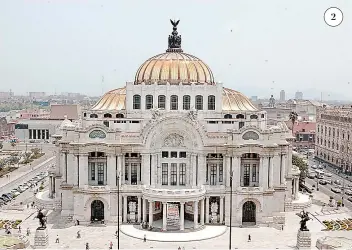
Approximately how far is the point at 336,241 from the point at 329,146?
2552 inches

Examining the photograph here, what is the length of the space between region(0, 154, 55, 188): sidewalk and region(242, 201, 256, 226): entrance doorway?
4354cm

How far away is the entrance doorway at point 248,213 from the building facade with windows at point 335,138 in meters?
44.4

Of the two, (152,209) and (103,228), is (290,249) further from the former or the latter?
(103,228)

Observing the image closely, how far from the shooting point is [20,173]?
10156 centimetres

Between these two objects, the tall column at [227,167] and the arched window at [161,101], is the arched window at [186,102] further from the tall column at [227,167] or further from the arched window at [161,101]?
the tall column at [227,167]

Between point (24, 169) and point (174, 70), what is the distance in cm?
5067

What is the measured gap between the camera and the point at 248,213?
206ft

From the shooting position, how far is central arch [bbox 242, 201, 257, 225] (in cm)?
6256

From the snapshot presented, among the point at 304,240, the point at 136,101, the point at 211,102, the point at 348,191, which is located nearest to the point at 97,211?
the point at 136,101

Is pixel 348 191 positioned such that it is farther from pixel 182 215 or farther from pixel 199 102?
pixel 182 215

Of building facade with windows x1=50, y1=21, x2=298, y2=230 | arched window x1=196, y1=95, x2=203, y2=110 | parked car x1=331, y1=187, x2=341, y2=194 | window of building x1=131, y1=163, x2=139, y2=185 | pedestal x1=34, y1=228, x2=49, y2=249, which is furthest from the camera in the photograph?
parked car x1=331, y1=187, x2=341, y2=194

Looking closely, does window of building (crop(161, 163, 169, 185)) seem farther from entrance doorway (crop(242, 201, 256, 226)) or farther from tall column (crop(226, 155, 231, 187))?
entrance doorway (crop(242, 201, 256, 226))

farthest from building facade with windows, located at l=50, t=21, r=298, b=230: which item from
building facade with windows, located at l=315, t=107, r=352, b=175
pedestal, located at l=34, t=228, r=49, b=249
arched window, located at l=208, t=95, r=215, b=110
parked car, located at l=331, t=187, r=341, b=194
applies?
building facade with windows, located at l=315, t=107, r=352, b=175

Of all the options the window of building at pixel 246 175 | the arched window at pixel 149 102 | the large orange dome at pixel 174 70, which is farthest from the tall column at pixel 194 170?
the large orange dome at pixel 174 70
